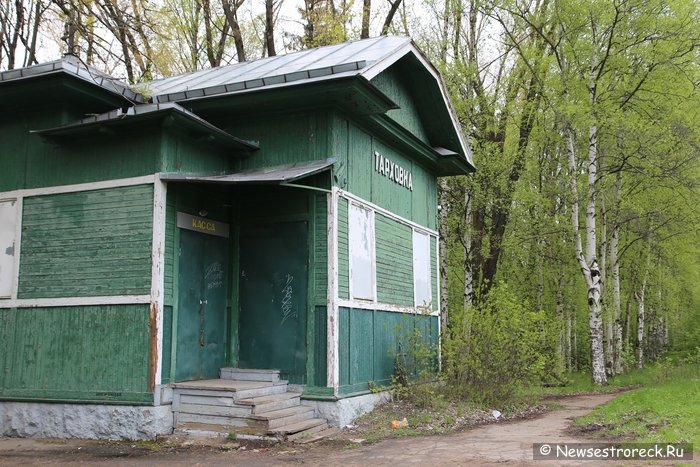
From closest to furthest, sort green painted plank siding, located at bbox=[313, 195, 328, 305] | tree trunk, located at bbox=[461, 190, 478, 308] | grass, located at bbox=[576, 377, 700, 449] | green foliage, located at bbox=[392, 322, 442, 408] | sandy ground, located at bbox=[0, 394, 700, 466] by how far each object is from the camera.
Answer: sandy ground, located at bbox=[0, 394, 700, 466] < grass, located at bbox=[576, 377, 700, 449] < green painted plank siding, located at bbox=[313, 195, 328, 305] < green foliage, located at bbox=[392, 322, 442, 408] < tree trunk, located at bbox=[461, 190, 478, 308]

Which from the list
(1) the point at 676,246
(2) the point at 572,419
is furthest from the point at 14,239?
(1) the point at 676,246

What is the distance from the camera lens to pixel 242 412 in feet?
29.2

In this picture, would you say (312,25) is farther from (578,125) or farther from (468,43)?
(578,125)

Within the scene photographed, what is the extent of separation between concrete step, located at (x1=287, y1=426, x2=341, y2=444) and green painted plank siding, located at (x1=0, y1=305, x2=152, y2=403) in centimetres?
214

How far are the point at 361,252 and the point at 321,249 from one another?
115 centimetres

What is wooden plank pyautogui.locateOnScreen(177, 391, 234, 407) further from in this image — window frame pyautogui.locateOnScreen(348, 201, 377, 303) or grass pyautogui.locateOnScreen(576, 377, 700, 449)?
grass pyautogui.locateOnScreen(576, 377, 700, 449)

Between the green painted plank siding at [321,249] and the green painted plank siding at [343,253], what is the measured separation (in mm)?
240

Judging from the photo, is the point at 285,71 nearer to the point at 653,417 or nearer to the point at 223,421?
the point at 223,421

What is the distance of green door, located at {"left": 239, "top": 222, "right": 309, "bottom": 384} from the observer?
1018 cm

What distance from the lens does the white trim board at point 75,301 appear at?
30.3 feet

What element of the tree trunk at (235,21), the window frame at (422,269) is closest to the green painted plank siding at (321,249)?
the window frame at (422,269)

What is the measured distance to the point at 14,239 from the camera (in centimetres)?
1020

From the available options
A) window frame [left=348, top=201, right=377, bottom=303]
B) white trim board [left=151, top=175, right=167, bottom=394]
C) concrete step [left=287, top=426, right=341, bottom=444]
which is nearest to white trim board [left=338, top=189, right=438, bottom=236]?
window frame [left=348, top=201, right=377, bottom=303]

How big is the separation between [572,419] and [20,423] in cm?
870
